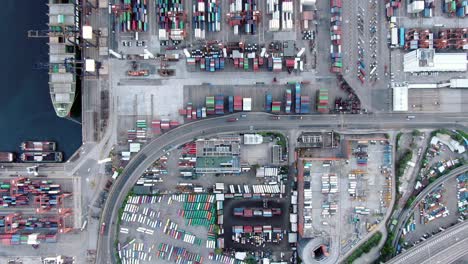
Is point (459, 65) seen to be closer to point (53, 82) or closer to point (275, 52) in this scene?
point (275, 52)

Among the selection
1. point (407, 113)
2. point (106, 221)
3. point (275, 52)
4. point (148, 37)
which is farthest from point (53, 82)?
point (407, 113)

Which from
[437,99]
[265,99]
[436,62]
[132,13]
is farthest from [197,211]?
[436,62]

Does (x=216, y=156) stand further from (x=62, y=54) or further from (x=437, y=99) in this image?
(x=437, y=99)

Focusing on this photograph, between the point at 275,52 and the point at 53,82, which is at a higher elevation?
the point at 275,52

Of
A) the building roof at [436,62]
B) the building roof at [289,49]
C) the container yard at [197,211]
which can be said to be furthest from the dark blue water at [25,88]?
the building roof at [436,62]

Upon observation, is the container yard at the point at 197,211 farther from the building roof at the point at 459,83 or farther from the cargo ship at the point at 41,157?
the building roof at the point at 459,83

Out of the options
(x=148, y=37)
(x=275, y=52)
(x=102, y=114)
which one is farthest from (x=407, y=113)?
(x=102, y=114)

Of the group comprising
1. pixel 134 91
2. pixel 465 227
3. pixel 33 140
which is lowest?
pixel 465 227
